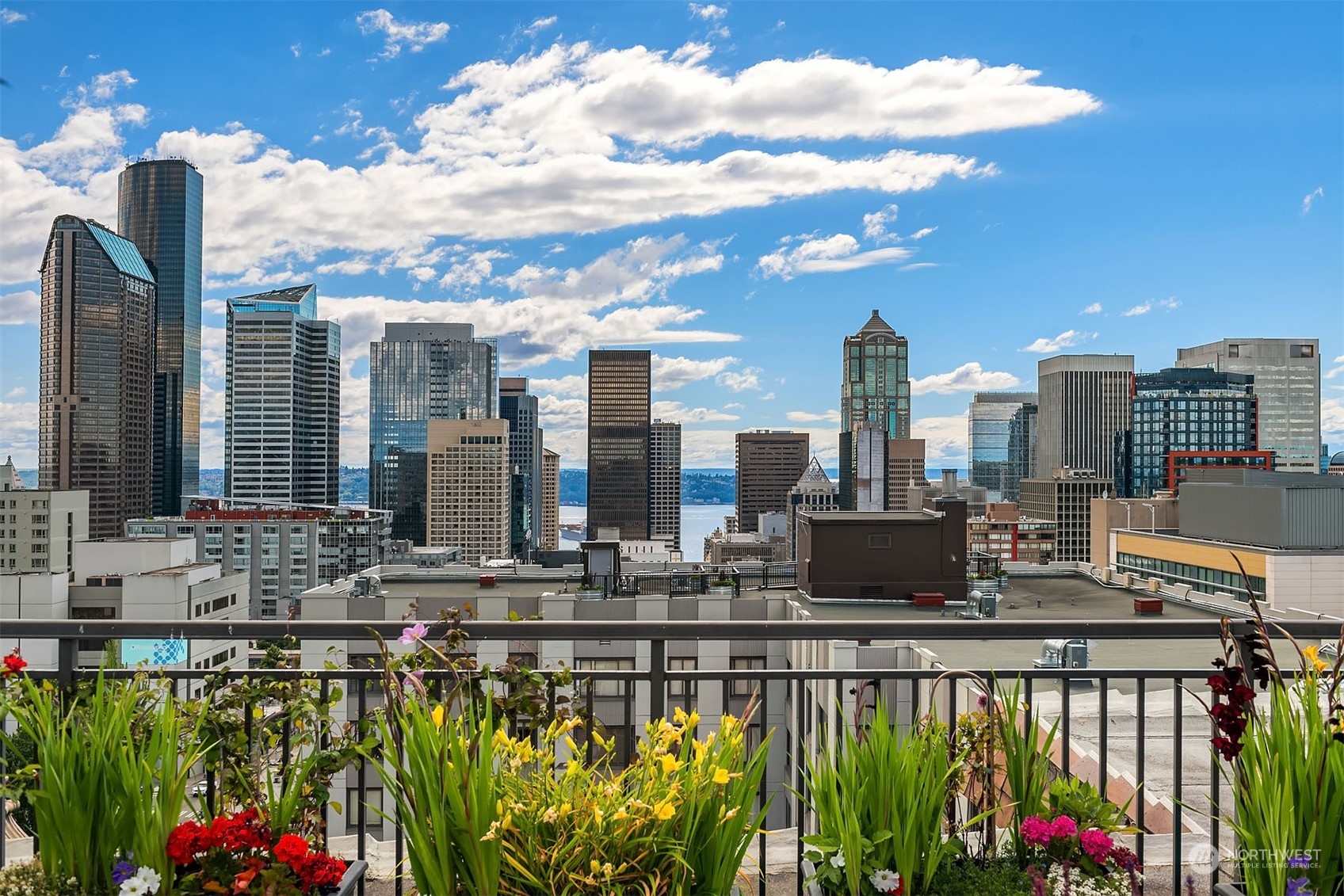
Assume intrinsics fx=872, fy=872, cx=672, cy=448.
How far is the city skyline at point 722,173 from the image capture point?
24.7 m

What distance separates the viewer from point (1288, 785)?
2137mm

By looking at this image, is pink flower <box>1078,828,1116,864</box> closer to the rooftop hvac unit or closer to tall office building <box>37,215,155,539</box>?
the rooftop hvac unit

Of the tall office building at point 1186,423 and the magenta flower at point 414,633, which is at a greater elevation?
the tall office building at point 1186,423

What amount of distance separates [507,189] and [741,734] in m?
85.0

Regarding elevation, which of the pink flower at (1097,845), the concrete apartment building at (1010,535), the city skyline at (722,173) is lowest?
the concrete apartment building at (1010,535)

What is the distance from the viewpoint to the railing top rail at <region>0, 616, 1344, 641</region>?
8.38ft

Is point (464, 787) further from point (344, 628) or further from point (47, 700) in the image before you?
point (47, 700)

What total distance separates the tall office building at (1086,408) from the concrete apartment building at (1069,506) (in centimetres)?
4088

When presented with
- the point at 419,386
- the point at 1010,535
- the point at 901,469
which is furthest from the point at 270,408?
the point at 901,469

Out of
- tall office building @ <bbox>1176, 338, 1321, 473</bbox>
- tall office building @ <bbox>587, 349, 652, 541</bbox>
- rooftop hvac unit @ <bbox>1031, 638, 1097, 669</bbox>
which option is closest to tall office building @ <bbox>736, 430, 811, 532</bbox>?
tall office building @ <bbox>587, 349, 652, 541</bbox>

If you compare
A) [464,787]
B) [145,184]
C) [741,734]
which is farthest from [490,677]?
[145,184]

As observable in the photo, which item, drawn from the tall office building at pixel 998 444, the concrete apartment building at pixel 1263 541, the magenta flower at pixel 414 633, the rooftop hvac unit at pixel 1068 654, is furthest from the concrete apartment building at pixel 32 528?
the tall office building at pixel 998 444

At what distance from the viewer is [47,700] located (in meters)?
2.34

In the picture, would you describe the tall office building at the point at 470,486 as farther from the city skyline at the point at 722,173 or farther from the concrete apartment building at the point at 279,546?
the concrete apartment building at the point at 279,546
